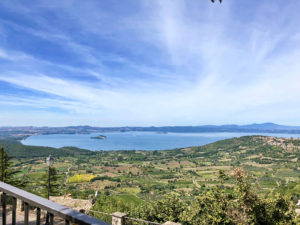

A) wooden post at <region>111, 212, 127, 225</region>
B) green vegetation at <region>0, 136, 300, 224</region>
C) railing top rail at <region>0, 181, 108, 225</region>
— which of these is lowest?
green vegetation at <region>0, 136, 300, 224</region>

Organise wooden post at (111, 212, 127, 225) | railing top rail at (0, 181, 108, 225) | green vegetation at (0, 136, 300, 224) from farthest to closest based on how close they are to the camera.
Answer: green vegetation at (0, 136, 300, 224) < wooden post at (111, 212, 127, 225) < railing top rail at (0, 181, 108, 225)

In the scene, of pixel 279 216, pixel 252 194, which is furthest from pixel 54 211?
pixel 279 216

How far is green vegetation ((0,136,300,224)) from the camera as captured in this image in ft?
29.5

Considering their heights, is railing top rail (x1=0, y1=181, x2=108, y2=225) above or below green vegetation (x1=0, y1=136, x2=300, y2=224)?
above

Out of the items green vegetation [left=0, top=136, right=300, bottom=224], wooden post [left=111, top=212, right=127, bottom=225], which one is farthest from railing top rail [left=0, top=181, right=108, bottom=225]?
green vegetation [left=0, top=136, right=300, bottom=224]

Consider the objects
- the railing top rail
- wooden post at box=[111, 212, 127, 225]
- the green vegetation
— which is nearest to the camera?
the railing top rail

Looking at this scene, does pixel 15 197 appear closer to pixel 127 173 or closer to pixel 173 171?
pixel 127 173

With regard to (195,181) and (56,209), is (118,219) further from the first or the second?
(195,181)

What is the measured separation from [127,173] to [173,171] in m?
18.7

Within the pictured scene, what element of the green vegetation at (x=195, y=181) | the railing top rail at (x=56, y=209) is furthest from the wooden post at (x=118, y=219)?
the railing top rail at (x=56, y=209)

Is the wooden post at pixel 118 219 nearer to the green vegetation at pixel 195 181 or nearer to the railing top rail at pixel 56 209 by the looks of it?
the green vegetation at pixel 195 181

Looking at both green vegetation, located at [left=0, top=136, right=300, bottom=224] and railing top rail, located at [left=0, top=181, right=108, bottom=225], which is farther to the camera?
green vegetation, located at [left=0, top=136, right=300, bottom=224]

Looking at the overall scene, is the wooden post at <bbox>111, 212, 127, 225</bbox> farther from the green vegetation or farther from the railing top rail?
the railing top rail

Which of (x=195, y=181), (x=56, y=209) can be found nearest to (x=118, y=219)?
(x=56, y=209)
